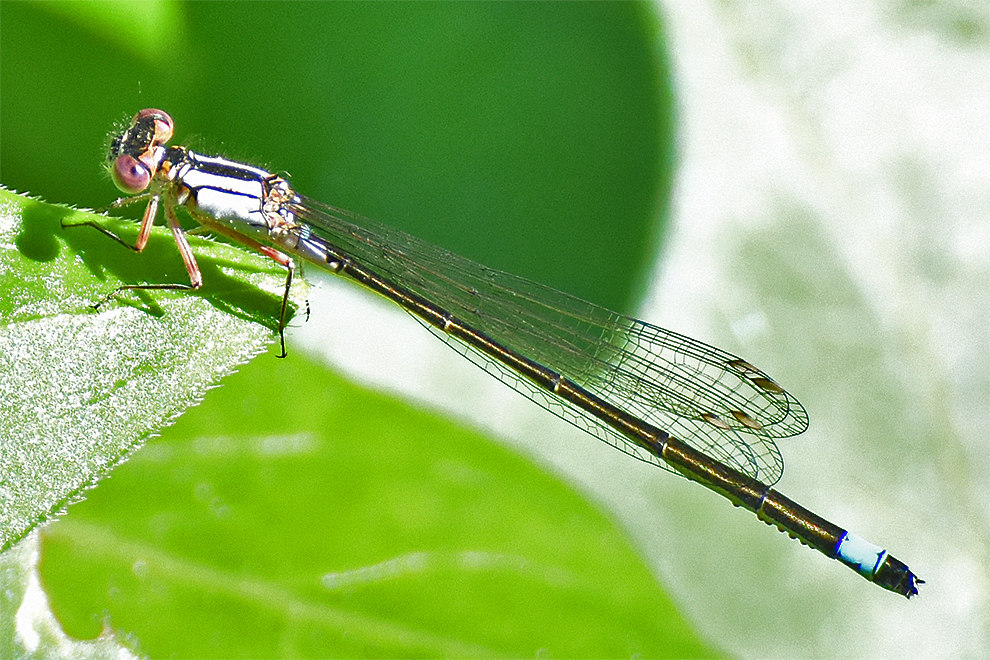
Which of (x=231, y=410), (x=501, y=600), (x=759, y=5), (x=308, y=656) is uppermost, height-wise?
(x=759, y=5)

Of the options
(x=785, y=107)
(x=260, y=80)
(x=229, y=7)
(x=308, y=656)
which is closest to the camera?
(x=308, y=656)

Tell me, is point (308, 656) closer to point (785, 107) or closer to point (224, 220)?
point (224, 220)

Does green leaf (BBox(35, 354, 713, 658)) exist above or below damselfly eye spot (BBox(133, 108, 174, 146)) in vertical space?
below

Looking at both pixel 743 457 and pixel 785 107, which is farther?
pixel 785 107

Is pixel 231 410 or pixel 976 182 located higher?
pixel 976 182

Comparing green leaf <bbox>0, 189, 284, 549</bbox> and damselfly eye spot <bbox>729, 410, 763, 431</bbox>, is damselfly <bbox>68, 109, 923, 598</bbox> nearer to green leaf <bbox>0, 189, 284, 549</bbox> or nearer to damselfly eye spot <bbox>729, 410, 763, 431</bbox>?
damselfly eye spot <bbox>729, 410, 763, 431</bbox>

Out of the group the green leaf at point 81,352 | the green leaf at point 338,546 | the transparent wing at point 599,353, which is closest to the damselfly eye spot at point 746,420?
the transparent wing at point 599,353

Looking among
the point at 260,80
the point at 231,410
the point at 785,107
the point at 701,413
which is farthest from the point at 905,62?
the point at 231,410

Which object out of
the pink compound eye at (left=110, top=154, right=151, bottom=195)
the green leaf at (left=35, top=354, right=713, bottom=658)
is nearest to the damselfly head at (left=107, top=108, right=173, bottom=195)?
the pink compound eye at (left=110, top=154, right=151, bottom=195)
